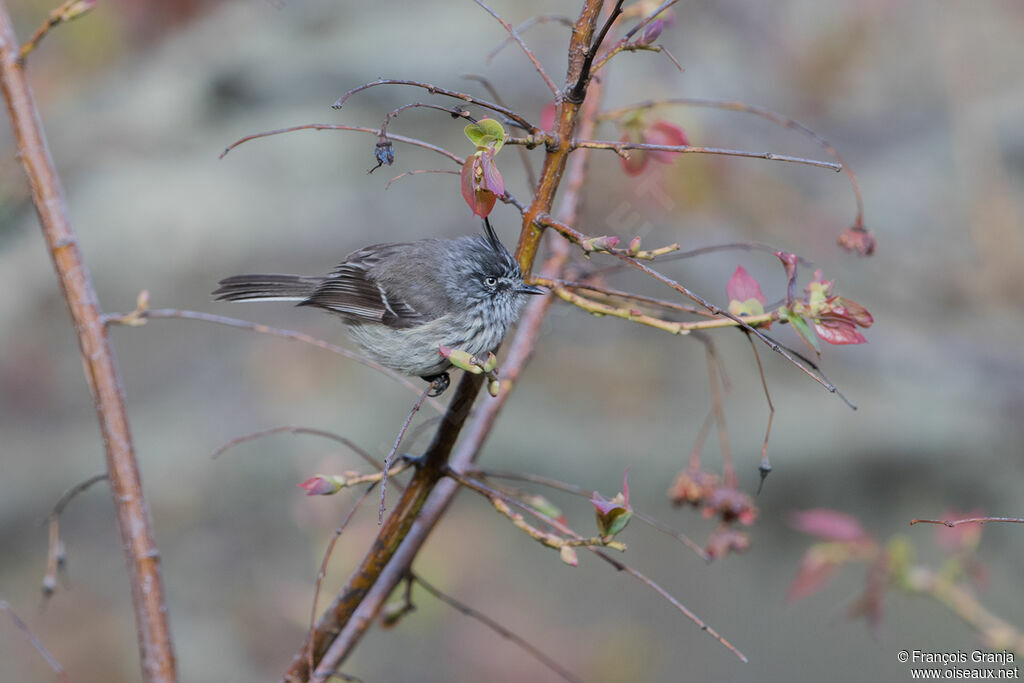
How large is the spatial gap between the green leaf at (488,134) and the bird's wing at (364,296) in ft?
2.83

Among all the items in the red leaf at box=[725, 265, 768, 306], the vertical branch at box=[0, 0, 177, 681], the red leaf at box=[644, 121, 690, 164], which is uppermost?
the red leaf at box=[644, 121, 690, 164]

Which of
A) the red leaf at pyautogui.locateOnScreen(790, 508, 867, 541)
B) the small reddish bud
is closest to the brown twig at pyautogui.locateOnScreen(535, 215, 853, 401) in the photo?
the small reddish bud

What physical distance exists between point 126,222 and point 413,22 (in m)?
1.98

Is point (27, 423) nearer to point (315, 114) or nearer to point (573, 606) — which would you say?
point (315, 114)

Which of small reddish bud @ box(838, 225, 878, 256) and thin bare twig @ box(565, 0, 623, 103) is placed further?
small reddish bud @ box(838, 225, 878, 256)

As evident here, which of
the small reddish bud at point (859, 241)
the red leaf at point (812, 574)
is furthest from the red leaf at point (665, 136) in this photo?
the red leaf at point (812, 574)

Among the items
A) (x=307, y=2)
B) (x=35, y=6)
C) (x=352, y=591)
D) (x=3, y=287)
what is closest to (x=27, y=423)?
(x=3, y=287)

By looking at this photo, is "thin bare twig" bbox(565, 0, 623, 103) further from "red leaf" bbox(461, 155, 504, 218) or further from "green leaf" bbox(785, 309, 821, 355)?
"green leaf" bbox(785, 309, 821, 355)

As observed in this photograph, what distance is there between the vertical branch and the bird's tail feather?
0.52m

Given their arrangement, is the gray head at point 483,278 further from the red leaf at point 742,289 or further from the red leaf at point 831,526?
the red leaf at point 831,526

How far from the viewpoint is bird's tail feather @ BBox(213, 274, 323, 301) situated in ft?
5.68

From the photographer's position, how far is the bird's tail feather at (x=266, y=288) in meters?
1.73

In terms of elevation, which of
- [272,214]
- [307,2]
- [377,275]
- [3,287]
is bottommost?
[377,275]

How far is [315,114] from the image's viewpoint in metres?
4.71
